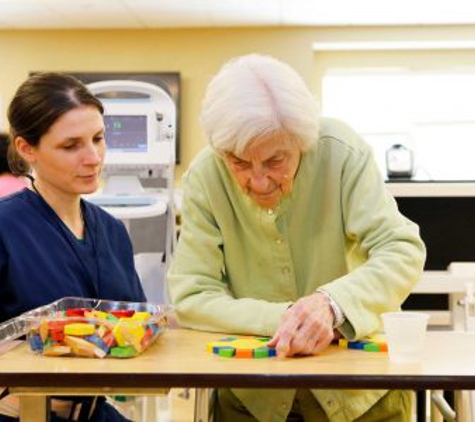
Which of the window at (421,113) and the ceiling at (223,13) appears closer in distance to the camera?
the ceiling at (223,13)

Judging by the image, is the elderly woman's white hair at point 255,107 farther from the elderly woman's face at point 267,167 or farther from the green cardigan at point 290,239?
the green cardigan at point 290,239

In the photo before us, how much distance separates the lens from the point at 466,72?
28.6 ft

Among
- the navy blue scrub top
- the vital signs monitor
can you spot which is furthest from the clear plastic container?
the vital signs monitor

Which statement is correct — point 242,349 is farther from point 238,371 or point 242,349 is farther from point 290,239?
point 290,239

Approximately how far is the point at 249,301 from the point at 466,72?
783 cm

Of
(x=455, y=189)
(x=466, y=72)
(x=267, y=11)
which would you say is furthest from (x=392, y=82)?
(x=455, y=189)

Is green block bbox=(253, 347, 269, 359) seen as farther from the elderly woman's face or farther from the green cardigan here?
the elderly woman's face

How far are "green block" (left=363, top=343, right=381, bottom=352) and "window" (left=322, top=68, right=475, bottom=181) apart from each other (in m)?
7.43

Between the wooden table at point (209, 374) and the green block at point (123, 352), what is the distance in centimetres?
1

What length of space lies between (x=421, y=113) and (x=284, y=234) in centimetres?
743

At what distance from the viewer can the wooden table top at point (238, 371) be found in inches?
42.9

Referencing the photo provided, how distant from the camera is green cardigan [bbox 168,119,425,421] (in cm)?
147

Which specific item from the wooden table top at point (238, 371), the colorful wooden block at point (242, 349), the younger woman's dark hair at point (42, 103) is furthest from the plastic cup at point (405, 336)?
→ the younger woman's dark hair at point (42, 103)

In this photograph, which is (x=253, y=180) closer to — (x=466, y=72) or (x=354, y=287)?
(x=354, y=287)
